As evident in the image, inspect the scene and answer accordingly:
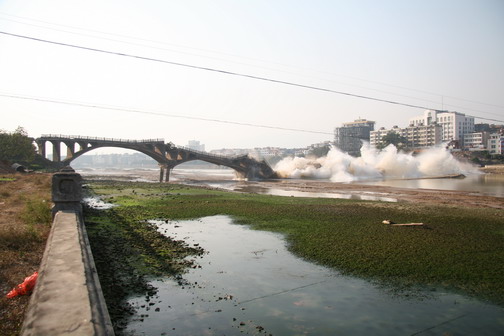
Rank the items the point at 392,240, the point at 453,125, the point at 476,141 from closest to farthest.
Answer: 1. the point at 392,240
2. the point at 476,141
3. the point at 453,125

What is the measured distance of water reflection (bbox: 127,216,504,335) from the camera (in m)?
7.41

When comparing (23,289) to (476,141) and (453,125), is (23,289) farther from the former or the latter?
(453,125)

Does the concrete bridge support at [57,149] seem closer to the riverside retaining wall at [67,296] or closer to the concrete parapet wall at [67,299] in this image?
the riverside retaining wall at [67,296]

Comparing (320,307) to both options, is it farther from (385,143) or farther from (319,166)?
(385,143)

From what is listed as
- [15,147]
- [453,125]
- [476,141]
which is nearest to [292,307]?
[15,147]

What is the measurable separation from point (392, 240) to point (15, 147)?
68.9 metres

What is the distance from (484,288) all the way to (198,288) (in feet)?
24.3

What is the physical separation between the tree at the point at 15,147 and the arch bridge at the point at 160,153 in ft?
20.0

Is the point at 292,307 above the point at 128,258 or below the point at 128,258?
below

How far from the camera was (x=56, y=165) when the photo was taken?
7356 centimetres

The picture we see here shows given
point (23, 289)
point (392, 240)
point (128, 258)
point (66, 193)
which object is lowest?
point (128, 258)

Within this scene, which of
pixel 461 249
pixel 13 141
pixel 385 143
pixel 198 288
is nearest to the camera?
pixel 198 288

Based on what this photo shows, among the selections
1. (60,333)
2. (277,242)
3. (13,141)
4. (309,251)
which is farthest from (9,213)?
(13,141)

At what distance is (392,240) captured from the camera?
14430 millimetres
